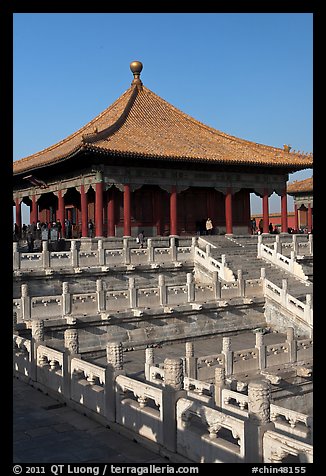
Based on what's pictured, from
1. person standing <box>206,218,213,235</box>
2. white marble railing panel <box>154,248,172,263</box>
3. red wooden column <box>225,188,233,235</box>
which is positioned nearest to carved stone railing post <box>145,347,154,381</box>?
white marble railing panel <box>154,248,172,263</box>

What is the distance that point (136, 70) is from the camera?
3241cm

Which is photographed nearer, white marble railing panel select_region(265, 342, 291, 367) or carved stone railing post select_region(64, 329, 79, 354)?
carved stone railing post select_region(64, 329, 79, 354)

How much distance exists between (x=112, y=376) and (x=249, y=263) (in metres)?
13.7

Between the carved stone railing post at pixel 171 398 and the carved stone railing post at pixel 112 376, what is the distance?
46.9 inches

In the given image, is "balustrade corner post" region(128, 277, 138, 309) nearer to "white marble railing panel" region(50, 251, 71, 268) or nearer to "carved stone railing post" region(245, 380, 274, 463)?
"white marble railing panel" region(50, 251, 71, 268)

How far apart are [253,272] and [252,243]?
4.76m

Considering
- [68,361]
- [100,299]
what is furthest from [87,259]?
[68,361]

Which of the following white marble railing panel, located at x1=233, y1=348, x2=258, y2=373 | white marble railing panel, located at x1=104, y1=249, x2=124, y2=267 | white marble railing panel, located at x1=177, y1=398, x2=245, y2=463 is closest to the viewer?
white marble railing panel, located at x1=177, y1=398, x2=245, y2=463

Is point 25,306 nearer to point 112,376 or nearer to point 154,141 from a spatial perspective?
point 112,376

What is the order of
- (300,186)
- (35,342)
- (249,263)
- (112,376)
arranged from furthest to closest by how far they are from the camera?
(300,186)
(249,263)
(35,342)
(112,376)

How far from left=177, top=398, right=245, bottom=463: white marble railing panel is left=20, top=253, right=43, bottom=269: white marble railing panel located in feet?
36.9

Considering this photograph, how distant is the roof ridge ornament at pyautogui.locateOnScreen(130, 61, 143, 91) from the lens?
32.1 metres

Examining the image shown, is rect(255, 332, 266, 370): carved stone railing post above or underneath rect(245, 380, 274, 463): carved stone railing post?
underneath

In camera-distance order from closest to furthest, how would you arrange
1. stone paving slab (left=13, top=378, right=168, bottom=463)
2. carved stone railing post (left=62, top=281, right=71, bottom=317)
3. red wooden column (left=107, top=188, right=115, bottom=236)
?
stone paving slab (left=13, top=378, right=168, bottom=463), carved stone railing post (left=62, top=281, right=71, bottom=317), red wooden column (left=107, top=188, right=115, bottom=236)
